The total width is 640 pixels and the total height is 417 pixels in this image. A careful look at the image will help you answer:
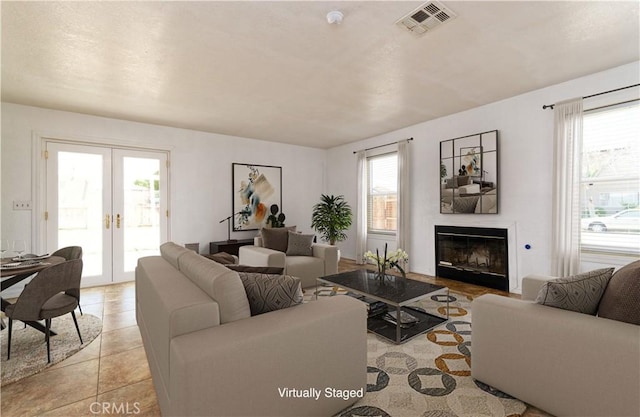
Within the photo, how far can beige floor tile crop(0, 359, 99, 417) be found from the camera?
1825mm

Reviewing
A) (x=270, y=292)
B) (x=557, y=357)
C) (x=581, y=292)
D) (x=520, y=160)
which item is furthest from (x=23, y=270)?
(x=520, y=160)

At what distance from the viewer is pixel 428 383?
6.60 feet


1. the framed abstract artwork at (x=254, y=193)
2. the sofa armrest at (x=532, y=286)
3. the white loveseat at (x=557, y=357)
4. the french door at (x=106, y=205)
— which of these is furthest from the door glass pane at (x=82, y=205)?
the sofa armrest at (x=532, y=286)

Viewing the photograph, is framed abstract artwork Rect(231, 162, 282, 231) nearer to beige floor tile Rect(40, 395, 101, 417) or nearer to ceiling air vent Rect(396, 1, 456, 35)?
beige floor tile Rect(40, 395, 101, 417)

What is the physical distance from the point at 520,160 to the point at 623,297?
3.00 meters

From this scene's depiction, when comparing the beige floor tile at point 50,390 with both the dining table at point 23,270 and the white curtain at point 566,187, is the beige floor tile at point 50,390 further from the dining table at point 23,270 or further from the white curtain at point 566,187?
the white curtain at point 566,187

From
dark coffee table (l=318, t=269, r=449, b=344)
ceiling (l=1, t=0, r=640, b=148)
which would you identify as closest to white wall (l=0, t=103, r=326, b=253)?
ceiling (l=1, t=0, r=640, b=148)

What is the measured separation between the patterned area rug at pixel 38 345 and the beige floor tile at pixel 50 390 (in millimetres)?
132

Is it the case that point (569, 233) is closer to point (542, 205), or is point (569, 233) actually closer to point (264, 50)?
point (542, 205)

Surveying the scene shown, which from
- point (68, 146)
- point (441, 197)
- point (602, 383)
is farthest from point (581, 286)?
point (68, 146)

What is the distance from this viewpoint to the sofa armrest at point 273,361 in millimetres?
1212

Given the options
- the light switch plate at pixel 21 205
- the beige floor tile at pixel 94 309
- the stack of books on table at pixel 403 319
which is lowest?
the beige floor tile at pixel 94 309

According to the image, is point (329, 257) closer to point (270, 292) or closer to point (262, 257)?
point (262, 257)

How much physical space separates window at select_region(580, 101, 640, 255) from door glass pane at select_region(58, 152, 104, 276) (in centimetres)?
669
